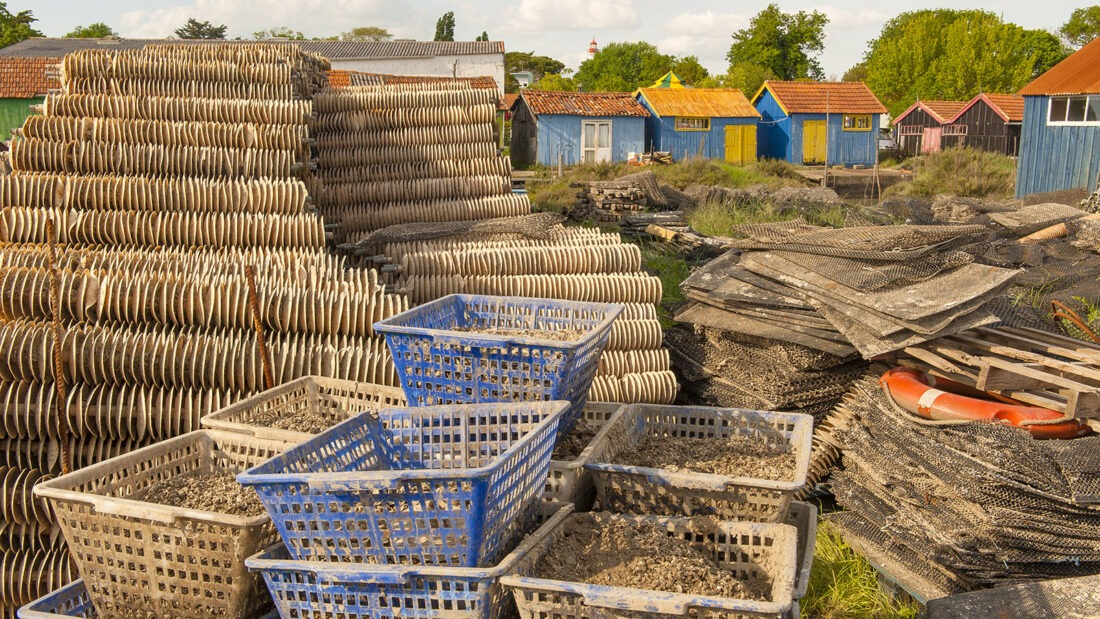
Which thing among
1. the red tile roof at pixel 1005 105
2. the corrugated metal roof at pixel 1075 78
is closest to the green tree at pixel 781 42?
the red tile roof at pixel 1005 105

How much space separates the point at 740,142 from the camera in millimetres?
33312

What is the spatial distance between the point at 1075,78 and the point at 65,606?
21.3 m

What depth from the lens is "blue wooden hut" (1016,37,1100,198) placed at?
61.6 ft

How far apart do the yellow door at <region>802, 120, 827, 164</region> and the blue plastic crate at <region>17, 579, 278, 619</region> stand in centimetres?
3365

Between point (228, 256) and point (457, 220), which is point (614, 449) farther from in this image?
point (457, 220)

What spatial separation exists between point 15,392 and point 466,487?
273cm

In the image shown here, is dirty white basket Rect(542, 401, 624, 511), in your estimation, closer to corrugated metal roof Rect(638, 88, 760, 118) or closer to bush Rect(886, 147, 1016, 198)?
bush Rect(886, 147, 1016, 198)

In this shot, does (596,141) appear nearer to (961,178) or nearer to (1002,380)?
(961,178)

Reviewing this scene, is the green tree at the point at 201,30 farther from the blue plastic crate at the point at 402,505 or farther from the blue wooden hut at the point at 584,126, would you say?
the blue plastic crate at the point at 402,505

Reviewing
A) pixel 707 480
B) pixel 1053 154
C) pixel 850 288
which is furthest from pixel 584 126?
pixel 707 480

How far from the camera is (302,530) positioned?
8.70ft

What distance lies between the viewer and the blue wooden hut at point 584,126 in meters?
30.4

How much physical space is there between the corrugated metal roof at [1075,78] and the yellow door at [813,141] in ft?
44.3

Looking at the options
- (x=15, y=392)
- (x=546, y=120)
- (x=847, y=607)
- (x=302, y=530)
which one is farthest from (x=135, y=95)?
(x=546, y=120)
